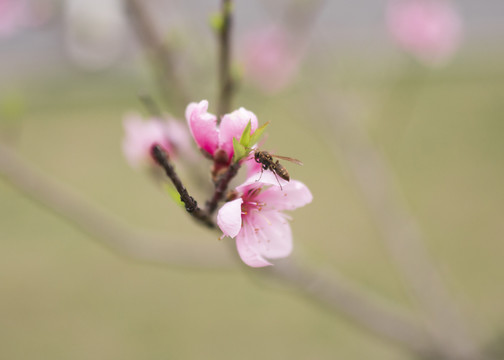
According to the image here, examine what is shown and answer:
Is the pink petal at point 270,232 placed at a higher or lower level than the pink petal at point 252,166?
lower

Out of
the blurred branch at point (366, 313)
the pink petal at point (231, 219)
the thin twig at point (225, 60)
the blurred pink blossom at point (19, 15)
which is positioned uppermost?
the blurred pink blossom at point (19, 15)

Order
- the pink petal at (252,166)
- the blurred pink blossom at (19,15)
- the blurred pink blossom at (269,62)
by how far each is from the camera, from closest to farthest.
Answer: the pink petal at (252,166)
the blurred pink blossom at (19,15)
the blurred pink blossom at (269,62)

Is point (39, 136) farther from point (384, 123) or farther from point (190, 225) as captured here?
point (384, 123)

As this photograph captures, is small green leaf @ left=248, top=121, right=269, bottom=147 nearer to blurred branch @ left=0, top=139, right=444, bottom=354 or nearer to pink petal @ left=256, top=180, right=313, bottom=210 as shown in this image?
pink petal @ left=256, top=180, right=313, bottom=210

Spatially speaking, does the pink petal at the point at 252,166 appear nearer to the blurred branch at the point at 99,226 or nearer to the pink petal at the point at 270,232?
the pink petal at the point at 270,232

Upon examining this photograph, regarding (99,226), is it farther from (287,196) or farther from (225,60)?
(287,196)

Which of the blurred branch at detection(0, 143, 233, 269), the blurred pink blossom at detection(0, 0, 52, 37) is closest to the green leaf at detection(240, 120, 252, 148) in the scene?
the blurred branch at detection(0, 143, 233, 269)

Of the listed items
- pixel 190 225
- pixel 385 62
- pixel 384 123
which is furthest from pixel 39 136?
pixel 385 62

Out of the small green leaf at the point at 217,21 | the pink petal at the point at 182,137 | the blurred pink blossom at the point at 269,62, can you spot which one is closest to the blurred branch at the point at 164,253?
the pink petal at the point at 182,137
